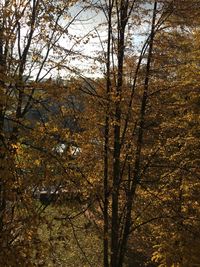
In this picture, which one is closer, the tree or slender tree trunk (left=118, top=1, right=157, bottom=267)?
the tree

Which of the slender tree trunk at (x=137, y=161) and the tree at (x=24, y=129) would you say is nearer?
the tree at (x=24, y=129)

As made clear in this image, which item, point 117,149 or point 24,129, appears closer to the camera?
point 24,129

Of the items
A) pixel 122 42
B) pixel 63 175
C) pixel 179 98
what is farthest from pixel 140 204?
pixel 63 175

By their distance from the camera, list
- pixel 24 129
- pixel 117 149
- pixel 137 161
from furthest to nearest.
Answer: pixel 137 161 → pixel 117 149 → pixel 24 129

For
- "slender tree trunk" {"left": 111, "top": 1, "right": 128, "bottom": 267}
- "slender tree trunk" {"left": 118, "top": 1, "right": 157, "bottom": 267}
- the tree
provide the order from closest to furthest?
the tree, "slender tree trunk" {"left": 111, "top": 1, "right": 128, "bottom": 267}, "slender tree trunk" {"left": 118, "top": 1, "right": 157, "bottom": 267}

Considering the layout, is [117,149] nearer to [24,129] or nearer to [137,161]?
[137,161]

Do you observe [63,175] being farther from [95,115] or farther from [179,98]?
[179,98]

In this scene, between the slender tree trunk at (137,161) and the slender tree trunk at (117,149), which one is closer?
the slender tree trunk at (117,149)

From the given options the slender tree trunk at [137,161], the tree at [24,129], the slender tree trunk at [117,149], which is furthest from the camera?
the slender tree trunk at [137,161]

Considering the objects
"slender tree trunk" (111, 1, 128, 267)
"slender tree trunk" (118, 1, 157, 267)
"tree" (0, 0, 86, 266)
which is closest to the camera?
"tree" (0, 0, 86, 266)

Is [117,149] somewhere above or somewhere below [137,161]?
above

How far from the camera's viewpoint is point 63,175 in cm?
576

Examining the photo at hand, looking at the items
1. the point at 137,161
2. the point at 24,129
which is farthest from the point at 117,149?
the point at 24,129

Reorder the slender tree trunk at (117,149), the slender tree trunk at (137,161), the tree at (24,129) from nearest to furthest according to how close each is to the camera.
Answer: the tree at (24,129)
the slender tree trunk at (117,149)
the slender tree trunk at (137,161)
